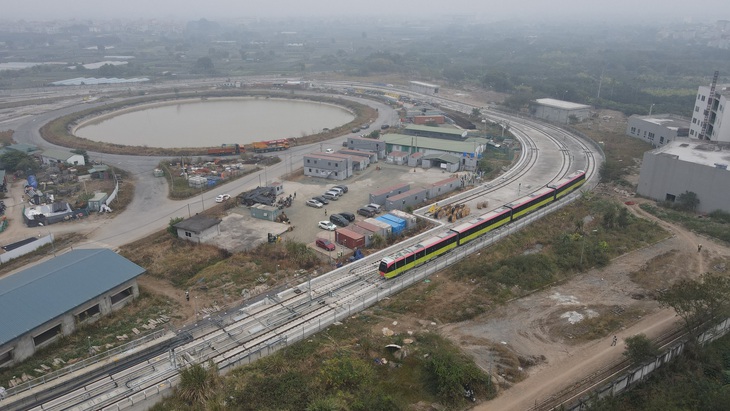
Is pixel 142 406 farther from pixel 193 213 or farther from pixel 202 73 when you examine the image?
pixel 202 73

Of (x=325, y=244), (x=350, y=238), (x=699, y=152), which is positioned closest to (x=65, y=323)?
(x=325, y=244)

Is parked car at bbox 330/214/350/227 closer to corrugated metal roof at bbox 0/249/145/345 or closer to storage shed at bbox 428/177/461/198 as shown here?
storage shed at bbox 428/177/461/198

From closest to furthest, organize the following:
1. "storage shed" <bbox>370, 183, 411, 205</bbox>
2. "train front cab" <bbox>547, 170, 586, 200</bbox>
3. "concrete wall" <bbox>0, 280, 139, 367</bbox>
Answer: "concrete wall" <bbox>0, 280, 139, 367</bbox>
"train front cab" <bbox>547, 170, 586, 200</bbox>
"storage shed" <bbox>370, 183, 411, 205</bbox>

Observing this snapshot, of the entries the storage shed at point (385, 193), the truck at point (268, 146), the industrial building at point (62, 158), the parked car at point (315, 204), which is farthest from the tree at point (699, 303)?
the industrial building at point (62, 158)

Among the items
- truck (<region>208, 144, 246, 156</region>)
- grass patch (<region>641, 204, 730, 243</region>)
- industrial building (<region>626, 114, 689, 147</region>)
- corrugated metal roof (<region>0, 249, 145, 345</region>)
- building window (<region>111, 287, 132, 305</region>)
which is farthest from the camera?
truck (<region>208, 144, 246, 156</region>)

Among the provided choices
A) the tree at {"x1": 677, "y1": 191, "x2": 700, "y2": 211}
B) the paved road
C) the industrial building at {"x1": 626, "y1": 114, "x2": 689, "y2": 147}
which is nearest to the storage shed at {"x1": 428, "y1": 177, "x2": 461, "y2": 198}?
the paved road

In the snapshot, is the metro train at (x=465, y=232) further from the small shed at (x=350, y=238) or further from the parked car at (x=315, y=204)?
the parked car at (x=315, y=204)
